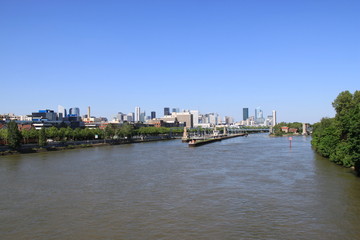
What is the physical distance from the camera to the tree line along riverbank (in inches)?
1081

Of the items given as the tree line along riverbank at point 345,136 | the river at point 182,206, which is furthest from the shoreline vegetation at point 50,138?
the tree line along riverbank at point 345,136

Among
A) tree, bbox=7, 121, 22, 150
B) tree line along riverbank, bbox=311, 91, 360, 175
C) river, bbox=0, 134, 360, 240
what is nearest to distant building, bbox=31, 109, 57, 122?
tree, bbox=7, 121, 22, 150

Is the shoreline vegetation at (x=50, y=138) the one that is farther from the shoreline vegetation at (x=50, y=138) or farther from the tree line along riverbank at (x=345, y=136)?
the tree line along riverbank at (x=345, y=136)

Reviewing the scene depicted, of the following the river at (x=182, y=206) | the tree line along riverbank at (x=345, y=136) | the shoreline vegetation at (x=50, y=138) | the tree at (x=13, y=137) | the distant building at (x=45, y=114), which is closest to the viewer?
the river at (x=182, y=206)

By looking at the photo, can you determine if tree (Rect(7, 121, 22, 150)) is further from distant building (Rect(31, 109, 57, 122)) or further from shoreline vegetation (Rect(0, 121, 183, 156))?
distant building (Rect(31, 109, 57, 122))

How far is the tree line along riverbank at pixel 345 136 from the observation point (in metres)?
27.5

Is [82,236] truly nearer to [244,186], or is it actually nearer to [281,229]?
[281,229]

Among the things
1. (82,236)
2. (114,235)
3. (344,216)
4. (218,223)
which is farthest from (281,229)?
(82,236)

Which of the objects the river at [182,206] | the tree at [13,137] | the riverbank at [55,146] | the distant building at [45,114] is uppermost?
the distant building at [45,114]

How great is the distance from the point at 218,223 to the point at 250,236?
2.25 meters

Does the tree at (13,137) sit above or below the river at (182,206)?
above

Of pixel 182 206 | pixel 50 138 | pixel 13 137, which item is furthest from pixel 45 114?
pixel 182 206

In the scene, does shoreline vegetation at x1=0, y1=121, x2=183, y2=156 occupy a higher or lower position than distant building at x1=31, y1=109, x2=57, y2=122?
lower

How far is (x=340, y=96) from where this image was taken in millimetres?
54844
